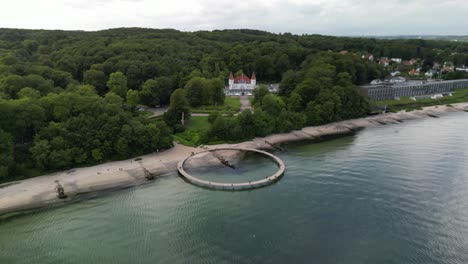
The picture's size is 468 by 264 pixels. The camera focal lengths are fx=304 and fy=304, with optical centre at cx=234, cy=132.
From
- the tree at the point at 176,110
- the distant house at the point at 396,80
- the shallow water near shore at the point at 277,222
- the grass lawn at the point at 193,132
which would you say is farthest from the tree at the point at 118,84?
the distant house at the point at 396,80

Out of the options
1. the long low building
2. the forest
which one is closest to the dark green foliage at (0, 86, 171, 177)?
the forest

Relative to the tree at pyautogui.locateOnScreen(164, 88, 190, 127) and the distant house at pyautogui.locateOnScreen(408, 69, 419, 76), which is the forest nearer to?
the tree at pyautogui.locateOnScreen(164, 88, 190, 127)

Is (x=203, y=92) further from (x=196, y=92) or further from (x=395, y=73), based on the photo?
(x=395, y=73)

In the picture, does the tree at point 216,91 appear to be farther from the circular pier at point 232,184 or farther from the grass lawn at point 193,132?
the circular pier at point 232,184

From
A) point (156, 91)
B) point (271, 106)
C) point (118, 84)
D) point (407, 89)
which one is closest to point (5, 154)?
point (118, 84)

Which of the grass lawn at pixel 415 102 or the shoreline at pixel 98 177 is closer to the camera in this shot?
the shoreline at pixel 98 177
